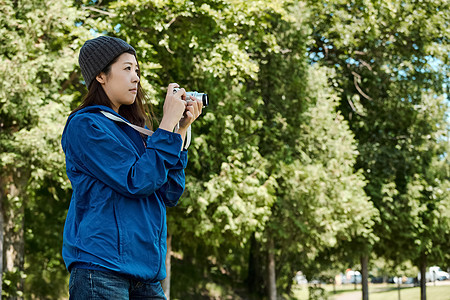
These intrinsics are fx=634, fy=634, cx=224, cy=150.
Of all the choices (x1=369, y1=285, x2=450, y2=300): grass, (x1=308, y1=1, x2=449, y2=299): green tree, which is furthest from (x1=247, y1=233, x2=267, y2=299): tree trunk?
(x1=369, y1=285, x2=450, y2=300): grass

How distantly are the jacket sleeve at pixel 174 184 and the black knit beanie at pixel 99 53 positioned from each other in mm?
466

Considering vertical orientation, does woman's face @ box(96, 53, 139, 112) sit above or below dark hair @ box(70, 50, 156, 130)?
above

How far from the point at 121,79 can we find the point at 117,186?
485mm

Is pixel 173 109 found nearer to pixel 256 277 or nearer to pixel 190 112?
pixel 190 112

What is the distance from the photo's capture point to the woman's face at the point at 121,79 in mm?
2500

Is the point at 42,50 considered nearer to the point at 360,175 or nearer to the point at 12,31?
the point at 12,31

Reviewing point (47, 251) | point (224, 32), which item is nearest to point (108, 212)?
point (224, 32)

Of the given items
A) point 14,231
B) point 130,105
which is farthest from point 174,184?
point 14,231

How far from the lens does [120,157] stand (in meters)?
2.30

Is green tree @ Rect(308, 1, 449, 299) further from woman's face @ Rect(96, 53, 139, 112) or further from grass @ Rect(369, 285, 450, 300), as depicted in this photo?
woman's face @ Rect(96, 53, 139, 112)

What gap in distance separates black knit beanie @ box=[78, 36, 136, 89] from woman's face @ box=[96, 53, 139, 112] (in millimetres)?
26

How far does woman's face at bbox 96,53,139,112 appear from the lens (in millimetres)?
2500

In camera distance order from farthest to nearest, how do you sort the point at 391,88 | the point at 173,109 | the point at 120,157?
the point at 391,88
the point at 173,109
the point at 120,157

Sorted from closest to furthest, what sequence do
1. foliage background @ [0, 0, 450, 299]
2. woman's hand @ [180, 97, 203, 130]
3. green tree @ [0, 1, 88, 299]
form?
woman's hand @ [180, 97, 203, 130] < green tree @ [0, 1, 88, 299] < foliage background @ [0, 0, 450, 299]
